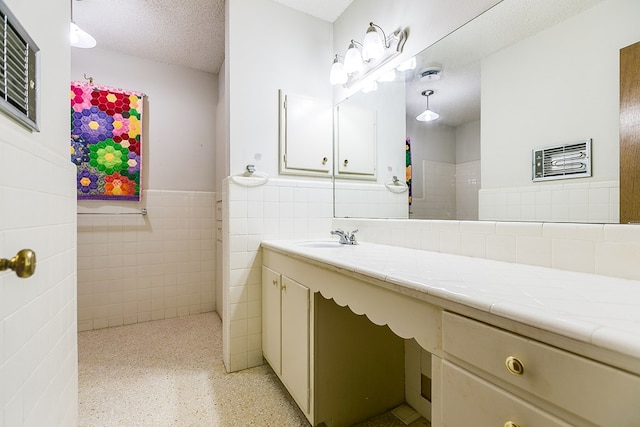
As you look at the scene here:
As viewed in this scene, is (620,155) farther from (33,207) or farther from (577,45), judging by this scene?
(33,207)

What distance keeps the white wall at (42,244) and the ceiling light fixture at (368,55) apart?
1397mm

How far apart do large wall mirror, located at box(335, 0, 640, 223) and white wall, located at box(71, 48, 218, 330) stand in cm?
202

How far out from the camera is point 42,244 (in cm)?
80

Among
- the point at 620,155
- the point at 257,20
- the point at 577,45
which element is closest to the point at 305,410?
the point at 620,155

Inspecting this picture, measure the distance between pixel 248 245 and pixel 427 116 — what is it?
1298 mm

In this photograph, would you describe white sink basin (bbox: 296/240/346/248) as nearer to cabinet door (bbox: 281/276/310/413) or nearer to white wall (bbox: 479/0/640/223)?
cabinet door (bbox: 281/276/310/413)

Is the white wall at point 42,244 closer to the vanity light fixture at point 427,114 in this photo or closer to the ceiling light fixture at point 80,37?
the ceiling light fixture at point 80,37

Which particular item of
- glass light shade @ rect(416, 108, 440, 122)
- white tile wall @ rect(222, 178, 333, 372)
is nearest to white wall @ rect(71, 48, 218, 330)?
white tile wall @ rect(222, 178, 333, 372)

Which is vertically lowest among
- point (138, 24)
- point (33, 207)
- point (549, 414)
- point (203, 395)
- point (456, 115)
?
point (203, 395)

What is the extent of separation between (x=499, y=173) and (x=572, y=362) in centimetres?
90

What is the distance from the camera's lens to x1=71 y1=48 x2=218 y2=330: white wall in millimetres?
2441

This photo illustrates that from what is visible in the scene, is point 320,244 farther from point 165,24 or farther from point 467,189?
point 165,24

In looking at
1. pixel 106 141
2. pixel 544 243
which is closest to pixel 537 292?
pixel 544 243

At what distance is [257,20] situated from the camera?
1.88 meters
